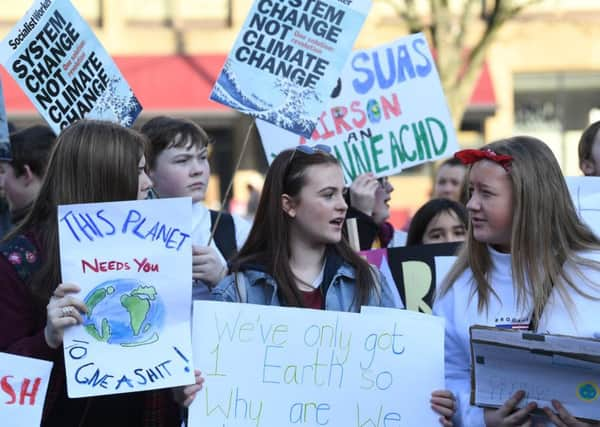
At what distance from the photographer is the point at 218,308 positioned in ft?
12.0

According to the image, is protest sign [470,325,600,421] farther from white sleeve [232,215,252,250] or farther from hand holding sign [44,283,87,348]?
white sleeve [232,215,252,250]

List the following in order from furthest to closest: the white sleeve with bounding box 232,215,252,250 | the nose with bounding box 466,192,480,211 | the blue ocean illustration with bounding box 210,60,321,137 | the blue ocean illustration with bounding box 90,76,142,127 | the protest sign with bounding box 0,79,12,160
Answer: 1. the white sleeve with bounding box 232,215,252,250
2. the blue ocean illustration with bounding box 90,76,142,127
3. the blue ocean illustration with bounding box 210,60,321,137
4. the protest sign with bounding box 0,79,12,160
5. the nose with bounding box 466,192,480,211

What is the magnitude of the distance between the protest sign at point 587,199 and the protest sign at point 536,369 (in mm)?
907

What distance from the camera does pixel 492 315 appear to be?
11.7 feet

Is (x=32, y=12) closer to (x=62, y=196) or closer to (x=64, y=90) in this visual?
(x=64, y=90)

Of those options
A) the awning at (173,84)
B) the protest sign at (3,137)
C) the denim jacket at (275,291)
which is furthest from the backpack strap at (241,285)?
the awning at (173,84)

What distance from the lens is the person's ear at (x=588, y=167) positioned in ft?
17.1

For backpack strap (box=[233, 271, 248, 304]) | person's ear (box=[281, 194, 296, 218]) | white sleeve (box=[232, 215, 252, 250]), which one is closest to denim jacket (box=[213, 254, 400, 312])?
backpack strap (box=[233, 271, 248, 304])

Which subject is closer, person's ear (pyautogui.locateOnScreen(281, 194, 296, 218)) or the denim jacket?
the denim jacket

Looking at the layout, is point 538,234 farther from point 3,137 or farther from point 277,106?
point 3,137

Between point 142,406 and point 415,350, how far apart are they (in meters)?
0.90

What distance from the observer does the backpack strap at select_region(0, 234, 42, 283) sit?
11.2ft

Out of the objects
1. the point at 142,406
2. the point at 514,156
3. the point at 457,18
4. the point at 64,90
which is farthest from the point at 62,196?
the point at 457,18

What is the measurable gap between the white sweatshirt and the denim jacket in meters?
0.22
